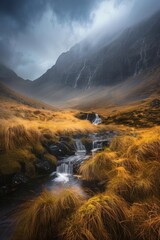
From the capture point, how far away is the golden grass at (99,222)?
11.7 ft

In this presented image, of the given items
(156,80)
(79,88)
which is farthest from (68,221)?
(79,88)

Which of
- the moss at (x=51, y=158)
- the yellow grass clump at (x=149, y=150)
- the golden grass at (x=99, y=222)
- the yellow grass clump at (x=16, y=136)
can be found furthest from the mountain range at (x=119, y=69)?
the golden grass at (x=99, y=222)

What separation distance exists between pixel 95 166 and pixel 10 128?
428 centimetres

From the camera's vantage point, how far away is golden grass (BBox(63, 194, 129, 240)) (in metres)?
3.58

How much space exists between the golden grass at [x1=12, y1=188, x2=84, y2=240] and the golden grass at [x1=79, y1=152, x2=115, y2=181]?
3051 millimetres

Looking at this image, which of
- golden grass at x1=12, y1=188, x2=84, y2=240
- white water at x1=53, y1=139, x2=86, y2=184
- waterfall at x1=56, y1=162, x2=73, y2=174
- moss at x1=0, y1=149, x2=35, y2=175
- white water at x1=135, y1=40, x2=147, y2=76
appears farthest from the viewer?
white water at x1=135, y1=40, x2=147, y2=76

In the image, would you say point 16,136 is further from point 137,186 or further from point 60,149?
point 137,186

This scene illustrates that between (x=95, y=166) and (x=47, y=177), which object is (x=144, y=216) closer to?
(x=95, y=166)

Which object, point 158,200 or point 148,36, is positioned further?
point 148,36

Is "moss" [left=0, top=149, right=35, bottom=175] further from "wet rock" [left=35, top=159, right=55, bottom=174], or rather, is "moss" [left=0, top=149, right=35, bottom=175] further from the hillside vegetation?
the hillside vegetation

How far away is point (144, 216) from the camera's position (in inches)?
157

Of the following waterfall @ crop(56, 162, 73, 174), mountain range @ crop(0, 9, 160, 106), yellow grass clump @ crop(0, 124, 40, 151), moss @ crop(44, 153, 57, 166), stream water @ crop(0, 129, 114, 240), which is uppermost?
mountain range @ crop(0, 9, 160, 106)

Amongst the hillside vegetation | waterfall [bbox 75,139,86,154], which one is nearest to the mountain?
waterfall [bbox 75,139,86,154]

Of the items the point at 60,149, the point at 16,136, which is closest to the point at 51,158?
the point at 60,149
